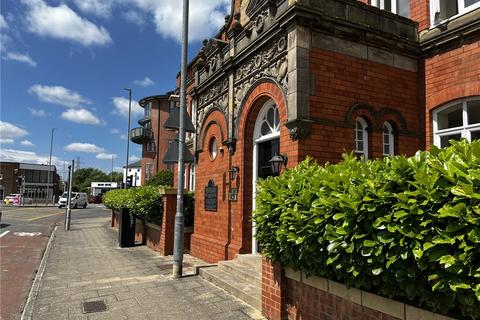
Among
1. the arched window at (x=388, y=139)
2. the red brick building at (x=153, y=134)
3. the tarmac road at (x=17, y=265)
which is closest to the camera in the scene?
the tarmac road at (x=17, y=265)

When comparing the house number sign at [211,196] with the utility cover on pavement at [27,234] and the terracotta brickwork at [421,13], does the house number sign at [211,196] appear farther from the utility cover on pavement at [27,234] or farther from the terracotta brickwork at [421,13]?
the utility cover on pavement at [27,234]

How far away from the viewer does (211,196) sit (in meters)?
11.1

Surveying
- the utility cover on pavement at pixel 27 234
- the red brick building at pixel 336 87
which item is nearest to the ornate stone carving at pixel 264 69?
the red brick building at pixel 336 87

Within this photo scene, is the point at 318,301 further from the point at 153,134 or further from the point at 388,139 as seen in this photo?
the point at 153,134

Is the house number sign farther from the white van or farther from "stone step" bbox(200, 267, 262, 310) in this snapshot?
the white van

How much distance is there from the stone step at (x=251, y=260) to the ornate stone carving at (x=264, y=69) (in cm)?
353

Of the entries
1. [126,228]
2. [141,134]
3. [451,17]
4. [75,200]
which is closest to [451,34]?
[451,17]

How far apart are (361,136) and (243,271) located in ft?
12.5

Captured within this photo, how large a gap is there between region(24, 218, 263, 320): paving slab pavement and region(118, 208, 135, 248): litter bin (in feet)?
6.77

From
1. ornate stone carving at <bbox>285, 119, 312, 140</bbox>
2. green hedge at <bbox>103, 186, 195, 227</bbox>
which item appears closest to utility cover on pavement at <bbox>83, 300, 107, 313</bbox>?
ornate stone carving at <bbox>285, 119, 312, 140</bbox>

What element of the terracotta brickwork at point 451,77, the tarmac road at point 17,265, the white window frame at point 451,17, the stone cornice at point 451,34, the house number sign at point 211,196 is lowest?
the tarmac road at point 17,265

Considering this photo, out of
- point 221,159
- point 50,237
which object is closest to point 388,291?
point 221,159

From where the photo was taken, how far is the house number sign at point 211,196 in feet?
35.6

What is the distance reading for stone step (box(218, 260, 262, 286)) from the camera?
7505 millimetres
